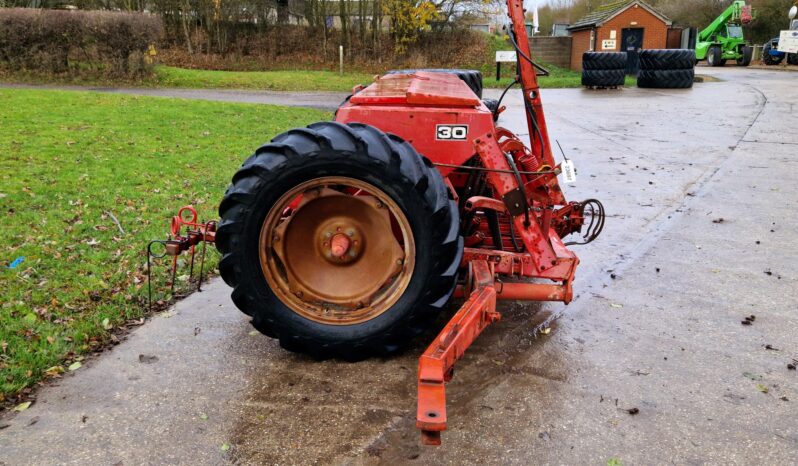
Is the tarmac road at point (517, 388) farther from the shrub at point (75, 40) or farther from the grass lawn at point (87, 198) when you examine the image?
the shrub at point (75, 40)

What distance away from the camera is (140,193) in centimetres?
718

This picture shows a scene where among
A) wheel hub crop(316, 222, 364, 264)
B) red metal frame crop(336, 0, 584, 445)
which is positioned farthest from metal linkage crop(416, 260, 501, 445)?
wheel hub crop(316, 222, 364, 264)

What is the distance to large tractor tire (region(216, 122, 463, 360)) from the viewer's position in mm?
3258

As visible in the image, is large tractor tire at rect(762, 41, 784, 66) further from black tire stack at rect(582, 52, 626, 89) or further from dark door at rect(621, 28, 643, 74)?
black tire stack at rect(582, 52, 626, 89)

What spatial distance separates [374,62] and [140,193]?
2378 cm

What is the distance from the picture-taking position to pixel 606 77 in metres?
22.1

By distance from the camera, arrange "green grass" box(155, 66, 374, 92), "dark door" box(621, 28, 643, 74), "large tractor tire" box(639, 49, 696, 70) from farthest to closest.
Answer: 1. "dark door" box(621, 28, 643, 74)
2. "large tractor tire" box(639, 49, 696, 70)
3. "green grass" box(155, 66, 374, 92)

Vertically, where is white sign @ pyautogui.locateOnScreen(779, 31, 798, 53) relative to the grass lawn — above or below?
above

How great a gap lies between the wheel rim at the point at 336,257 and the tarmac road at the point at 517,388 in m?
0.36

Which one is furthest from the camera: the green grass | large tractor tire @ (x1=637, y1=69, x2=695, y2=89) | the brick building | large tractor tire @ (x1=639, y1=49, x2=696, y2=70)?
the brick building

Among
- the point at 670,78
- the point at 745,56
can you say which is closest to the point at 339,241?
the point at 670,78

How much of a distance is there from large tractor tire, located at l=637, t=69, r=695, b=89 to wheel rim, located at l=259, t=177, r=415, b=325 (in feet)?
69.2

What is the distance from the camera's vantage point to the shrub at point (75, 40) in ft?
59.9


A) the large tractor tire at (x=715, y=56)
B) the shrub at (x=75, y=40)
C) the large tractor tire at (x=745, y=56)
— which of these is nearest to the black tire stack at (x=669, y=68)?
the shrub at (x=75, y=40)
